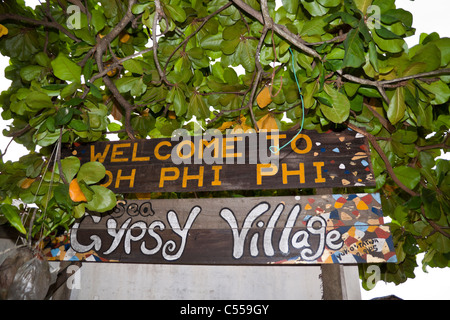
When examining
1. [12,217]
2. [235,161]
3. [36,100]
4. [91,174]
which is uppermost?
[36,100]

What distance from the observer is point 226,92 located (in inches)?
78.7

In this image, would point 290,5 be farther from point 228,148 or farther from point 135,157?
point 135,157

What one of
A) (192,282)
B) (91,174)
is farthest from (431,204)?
(91,174)

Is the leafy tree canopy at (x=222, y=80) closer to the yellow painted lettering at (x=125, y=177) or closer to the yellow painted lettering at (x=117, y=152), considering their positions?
the yellow painted lettering at (x=117, y=152)

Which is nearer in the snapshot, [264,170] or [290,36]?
[290,36]

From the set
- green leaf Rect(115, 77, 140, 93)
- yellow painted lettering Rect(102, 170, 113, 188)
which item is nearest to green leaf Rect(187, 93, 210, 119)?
green leaf Rect(115, 77, 140, 93)

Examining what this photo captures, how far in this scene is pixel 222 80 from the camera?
2027mm

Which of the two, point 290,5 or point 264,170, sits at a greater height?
point 290,5

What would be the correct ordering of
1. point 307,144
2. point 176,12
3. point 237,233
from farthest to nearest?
point 307,144 → point 237,233 → point 176,12

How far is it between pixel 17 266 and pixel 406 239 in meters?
2.38

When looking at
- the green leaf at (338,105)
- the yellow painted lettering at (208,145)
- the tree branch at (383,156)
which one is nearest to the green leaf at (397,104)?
the green leaf at (338,105)

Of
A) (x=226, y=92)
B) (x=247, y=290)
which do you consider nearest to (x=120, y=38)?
(x=226, y=92)

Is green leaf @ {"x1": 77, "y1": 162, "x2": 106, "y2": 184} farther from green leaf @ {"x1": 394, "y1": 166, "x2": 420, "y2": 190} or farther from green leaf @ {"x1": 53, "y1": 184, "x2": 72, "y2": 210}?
green leaf @ {"x1": 394, "y1": 166, "x2": 420, "y2": 190}

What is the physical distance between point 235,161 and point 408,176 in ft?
2.98
